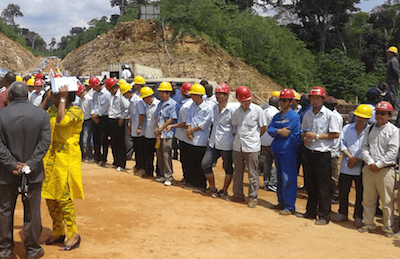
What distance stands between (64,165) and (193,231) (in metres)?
2.10

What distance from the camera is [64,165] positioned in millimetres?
4695

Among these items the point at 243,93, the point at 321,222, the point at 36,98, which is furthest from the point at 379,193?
the point at 36,98

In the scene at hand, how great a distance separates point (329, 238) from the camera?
228 inches

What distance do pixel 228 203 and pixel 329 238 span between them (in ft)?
6.71

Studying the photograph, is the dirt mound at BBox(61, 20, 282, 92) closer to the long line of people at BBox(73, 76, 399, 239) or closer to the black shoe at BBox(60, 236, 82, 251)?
the long line of people at BBox(73, 76, 399, 239)

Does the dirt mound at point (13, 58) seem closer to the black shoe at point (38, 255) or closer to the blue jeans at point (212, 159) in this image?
the blue jeans at point (212, 159)

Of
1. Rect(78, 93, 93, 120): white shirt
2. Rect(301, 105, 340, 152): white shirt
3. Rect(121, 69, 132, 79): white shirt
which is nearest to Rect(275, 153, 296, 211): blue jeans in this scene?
Rect(301, 105, 340, 152): white shirt

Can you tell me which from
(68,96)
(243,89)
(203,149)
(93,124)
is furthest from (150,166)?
(68,96)

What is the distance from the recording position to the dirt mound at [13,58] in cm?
3828

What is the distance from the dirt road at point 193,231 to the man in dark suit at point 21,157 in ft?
1.22

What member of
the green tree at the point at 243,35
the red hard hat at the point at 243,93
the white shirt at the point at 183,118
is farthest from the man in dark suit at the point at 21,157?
the green tree at the point at 243,35

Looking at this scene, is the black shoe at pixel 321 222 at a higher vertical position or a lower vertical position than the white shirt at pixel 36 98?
lower

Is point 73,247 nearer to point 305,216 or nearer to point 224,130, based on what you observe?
point 224,130

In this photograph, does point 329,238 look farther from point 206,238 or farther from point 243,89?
point 243,89
